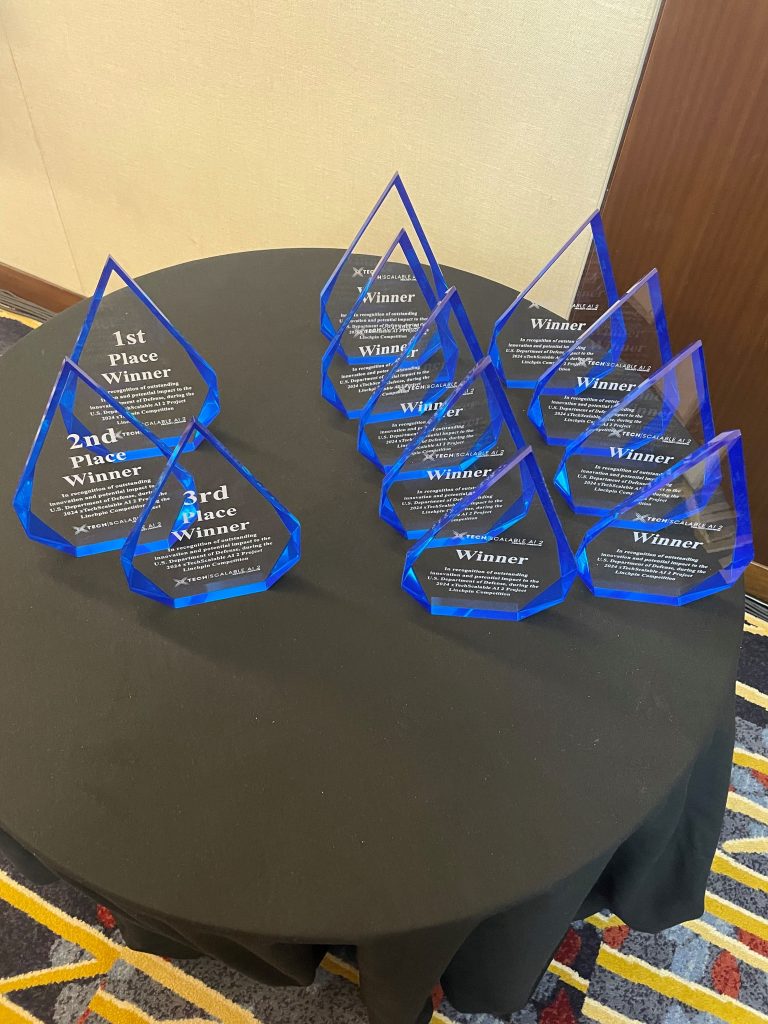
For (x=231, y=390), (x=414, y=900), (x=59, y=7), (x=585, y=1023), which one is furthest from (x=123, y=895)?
(x=59, y=7)

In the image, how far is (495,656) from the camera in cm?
73

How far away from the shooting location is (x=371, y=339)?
97 centimetres

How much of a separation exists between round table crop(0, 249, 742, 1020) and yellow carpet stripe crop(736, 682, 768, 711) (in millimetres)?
763

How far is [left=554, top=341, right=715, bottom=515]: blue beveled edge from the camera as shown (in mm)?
779

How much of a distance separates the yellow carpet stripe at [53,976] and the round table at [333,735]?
1.69 ft

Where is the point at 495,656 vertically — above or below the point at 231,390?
below

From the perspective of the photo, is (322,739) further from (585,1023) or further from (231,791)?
(585,1023)

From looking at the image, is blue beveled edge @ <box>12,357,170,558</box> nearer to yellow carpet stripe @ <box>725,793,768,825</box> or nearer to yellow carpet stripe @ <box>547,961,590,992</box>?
yellow carpet stripe @ <box>547,961,590,992</box>

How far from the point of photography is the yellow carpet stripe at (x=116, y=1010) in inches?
42.0

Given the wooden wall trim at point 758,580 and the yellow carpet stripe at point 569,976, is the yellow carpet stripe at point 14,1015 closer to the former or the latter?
the yellow carpet stripe at point 569,976

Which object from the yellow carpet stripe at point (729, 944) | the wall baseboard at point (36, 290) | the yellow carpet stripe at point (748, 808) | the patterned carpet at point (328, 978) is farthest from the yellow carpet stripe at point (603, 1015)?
the wall baseboard at point (36, 290)

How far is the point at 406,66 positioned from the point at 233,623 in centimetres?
101

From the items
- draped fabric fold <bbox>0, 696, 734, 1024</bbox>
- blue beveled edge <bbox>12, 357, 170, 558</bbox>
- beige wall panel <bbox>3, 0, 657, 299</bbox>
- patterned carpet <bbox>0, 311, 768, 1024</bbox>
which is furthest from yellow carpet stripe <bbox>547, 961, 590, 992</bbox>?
beige wall panel <bbox>3, 0, 657, 299</bbox>

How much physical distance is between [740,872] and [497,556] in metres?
0.89
